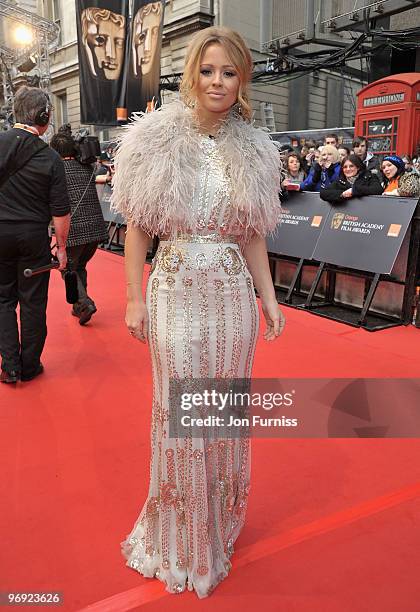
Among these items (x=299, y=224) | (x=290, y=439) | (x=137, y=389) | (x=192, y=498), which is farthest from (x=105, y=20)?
(x=192, y=498)

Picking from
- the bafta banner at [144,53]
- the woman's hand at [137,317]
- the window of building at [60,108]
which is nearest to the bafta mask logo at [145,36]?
the bafta banner at [144,53]

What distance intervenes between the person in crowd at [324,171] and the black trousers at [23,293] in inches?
135

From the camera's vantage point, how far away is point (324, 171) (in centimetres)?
598

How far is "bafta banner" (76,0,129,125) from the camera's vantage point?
409 inches

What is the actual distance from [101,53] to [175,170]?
10.1 meters

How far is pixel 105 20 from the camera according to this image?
1045 centimetres

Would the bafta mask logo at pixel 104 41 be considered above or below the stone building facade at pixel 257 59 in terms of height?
below

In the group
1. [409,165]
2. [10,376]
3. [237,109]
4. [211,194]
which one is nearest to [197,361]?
[211,194]

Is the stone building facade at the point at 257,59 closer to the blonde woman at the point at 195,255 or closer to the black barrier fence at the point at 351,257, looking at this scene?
the black barrier fence at the point at 351,257

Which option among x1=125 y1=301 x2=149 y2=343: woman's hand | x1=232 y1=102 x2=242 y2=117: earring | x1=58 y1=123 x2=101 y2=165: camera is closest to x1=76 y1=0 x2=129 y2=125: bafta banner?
x1=58 y1=123 x2=101 y2=165: camera

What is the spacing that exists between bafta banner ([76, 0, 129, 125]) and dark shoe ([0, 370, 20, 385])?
27.6ft

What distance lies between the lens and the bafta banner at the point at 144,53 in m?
10.0

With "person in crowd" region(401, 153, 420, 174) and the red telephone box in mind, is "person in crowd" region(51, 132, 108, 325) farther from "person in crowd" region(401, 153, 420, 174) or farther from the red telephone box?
the red telephone box

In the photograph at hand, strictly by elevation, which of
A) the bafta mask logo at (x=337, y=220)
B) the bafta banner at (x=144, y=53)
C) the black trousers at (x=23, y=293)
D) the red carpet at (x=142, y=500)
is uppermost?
the bafta banner at (x=144, y=53)
